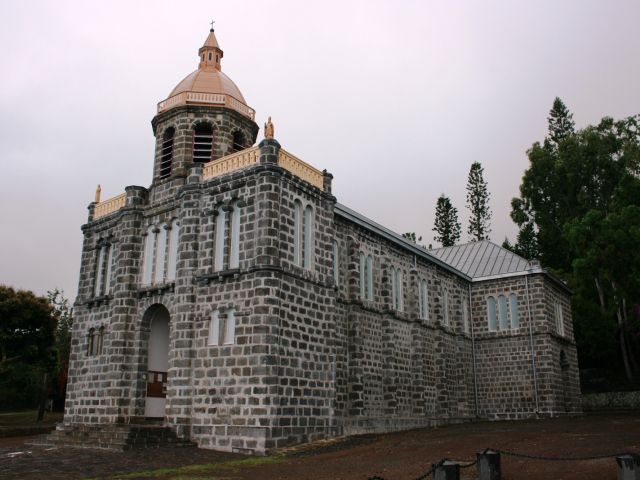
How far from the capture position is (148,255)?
71.8 feet

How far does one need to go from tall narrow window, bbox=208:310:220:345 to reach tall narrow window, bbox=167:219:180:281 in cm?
292

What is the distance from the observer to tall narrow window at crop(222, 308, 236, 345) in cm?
1789

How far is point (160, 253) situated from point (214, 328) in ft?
15.1

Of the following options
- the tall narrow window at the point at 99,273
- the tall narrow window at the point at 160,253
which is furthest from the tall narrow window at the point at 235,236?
the tall narrow window at the point at 99,273

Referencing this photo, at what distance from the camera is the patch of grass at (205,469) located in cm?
1264

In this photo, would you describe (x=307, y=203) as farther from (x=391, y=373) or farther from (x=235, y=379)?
(x=391, y=373)

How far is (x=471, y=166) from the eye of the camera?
59906mm

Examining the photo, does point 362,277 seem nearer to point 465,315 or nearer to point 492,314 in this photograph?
point 465,315

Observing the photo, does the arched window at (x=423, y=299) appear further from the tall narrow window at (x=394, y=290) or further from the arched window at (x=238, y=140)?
the arched window at (x=238, y=140)

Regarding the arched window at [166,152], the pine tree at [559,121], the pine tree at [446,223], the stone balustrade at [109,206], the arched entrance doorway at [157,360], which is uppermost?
the pine tree at [559,121]

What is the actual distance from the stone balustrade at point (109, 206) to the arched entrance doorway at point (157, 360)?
4.87m

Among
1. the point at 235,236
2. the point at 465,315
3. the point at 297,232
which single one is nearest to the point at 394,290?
the point at 465,315

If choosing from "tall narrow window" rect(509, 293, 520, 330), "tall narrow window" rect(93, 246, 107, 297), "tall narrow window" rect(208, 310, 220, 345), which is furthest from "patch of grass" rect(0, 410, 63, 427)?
"tall narrow window" rect(509, 293, 520, 330)

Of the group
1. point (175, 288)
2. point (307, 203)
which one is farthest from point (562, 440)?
point (175, 288)
